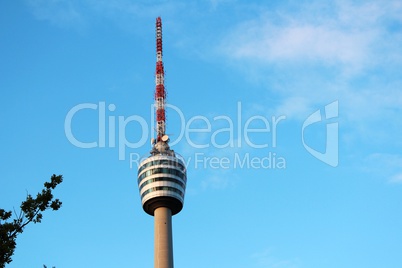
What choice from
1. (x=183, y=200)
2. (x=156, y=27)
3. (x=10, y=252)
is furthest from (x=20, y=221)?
(x=156, y=27)

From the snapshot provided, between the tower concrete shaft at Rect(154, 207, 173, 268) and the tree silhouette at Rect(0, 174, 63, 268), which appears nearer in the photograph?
the tree silhouette at Rect(0, 174, 63, 268)

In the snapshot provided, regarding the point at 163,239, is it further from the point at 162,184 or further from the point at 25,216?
the point at 25,216

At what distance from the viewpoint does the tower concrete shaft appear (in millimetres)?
141625

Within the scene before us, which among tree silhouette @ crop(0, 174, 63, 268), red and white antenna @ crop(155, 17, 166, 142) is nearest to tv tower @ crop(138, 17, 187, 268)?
red and white antenna @ crop(155, 17, 166, 142)

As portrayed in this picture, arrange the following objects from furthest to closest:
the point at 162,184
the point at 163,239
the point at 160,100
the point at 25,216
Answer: the point at 160,100
the point at 162,184
the point at 163,239
the point at 25,216

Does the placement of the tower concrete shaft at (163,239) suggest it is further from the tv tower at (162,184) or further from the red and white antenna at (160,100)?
the red and white antenna at (160,100)

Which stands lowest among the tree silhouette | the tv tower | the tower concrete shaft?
the tree silhouette

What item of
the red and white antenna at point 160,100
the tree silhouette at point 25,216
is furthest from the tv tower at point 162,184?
the tree silhouette at point 25,216

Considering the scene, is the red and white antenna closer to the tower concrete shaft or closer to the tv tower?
the tv tower

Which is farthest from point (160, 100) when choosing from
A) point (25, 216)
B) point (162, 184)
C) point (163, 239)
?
point (25, 216)

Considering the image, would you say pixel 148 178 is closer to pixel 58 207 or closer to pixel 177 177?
pixel 177 177

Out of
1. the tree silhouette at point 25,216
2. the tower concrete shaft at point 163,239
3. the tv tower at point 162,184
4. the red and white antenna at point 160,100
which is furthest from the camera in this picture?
the red and white antenna at point 160,100

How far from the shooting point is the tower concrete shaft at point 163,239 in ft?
465

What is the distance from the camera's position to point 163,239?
145 meters
